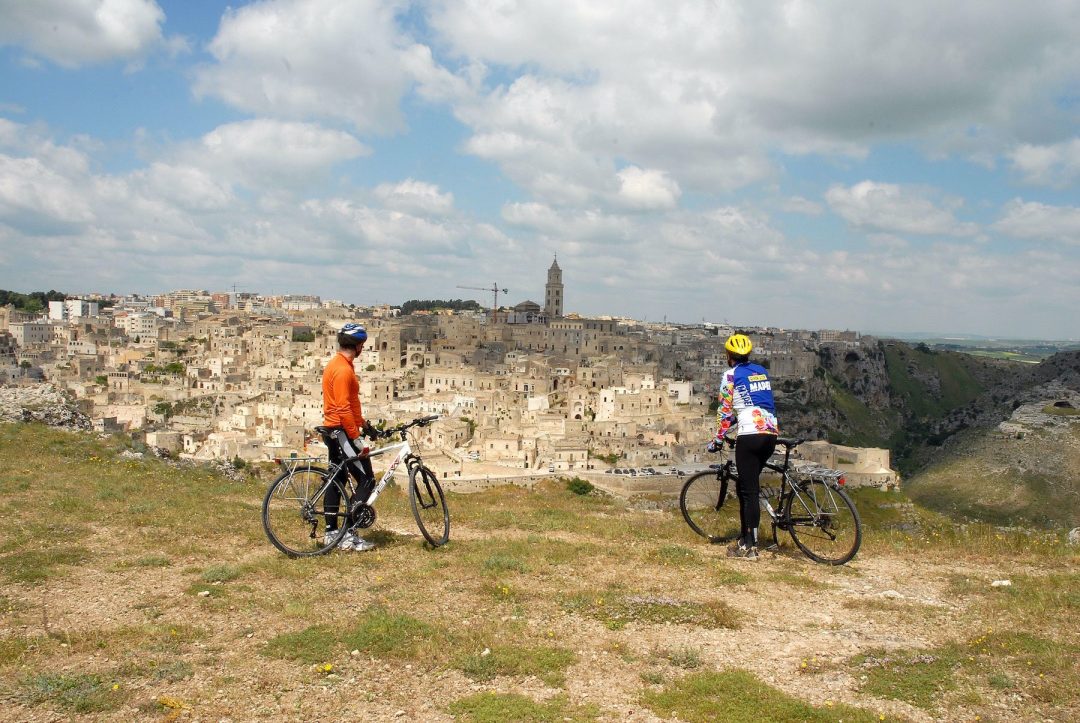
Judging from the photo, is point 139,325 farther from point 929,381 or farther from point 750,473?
point 929,381

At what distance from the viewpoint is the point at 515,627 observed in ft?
19.7

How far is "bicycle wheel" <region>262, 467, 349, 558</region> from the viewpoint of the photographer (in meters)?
8.02

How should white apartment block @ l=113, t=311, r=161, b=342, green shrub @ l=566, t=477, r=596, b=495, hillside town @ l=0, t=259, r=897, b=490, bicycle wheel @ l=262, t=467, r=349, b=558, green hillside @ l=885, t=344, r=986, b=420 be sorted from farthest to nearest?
1. green hillside @ l=885, t=344, r=986, b=420
2. white apartment block @ l=113, t=311, r=161, b=342
3. hillside town @ l=0, t=259, r=897, b=490
4. green shrub @ l=566, t=477, r=596, b=495
5. bicycle wheel @ l=262, t=467, r=349, b=558

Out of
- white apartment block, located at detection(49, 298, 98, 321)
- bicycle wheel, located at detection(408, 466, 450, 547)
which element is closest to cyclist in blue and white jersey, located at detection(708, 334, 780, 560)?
bicycle wheel, located at detection(408, 466, 450, 547)

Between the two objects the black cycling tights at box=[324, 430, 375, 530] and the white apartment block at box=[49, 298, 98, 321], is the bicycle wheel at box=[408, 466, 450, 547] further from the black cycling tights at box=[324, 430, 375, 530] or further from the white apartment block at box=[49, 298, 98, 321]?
the white apartment block at box=[49, 298, 98, 321]

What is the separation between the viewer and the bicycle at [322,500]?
812 cm

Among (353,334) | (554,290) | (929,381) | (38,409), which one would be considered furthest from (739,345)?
(929,381)

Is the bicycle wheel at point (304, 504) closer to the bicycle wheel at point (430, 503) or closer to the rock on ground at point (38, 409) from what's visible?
the bicycle wheel at point (430, 503)

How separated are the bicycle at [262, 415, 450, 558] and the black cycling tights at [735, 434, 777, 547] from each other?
3605mm

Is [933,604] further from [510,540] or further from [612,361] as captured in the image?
[612,361]

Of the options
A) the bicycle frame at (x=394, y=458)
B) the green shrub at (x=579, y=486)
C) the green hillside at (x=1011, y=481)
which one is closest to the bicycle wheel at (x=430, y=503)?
the bicycle frame at (x=394, y=458)

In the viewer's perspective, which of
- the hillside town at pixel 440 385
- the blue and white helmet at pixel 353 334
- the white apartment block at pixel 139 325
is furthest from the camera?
the white apartment block at pixel 139 325

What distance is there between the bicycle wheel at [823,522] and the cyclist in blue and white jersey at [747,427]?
0.48 metres

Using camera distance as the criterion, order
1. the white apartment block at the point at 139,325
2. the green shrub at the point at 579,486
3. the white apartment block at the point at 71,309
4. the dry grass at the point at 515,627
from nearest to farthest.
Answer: the dry grass at the point at 515,627 → the green shrub at the point at 579,486 → the white apartment block at the point at 139,325 → the white apartment block at the point at 71,309
